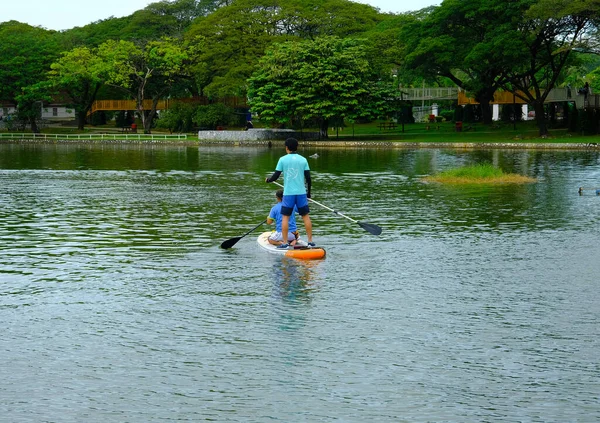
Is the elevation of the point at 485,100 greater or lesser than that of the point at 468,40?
lesser

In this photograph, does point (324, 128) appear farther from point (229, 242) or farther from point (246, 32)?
point (229, 242)

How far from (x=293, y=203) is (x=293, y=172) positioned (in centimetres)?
60

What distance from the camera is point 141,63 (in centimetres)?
9044

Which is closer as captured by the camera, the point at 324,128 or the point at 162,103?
the point at 324,128

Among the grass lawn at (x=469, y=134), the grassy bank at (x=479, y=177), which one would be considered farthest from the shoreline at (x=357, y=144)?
the grassy bank at (x=479, y=177)

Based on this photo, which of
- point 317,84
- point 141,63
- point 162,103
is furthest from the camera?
point 162,103

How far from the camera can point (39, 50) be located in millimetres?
96875

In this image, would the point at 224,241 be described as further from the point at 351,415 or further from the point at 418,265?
the point at 351,415

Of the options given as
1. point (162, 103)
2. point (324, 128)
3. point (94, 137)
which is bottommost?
point (94, 137)

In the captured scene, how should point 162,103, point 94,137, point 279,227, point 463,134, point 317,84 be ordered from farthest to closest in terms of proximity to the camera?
point 162,103
point 94,137
point 463,134
point 317,84
point 279,227

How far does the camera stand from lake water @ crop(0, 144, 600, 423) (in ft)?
29.5

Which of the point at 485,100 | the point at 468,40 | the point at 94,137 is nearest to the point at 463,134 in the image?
the point at 485,100

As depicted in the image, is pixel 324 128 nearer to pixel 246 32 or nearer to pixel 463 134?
pixel 463 134

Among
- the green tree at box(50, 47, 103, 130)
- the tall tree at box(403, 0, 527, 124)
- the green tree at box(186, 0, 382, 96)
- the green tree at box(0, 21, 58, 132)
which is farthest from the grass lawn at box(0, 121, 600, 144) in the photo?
the green tree at box(0, 21, 58, 132)
